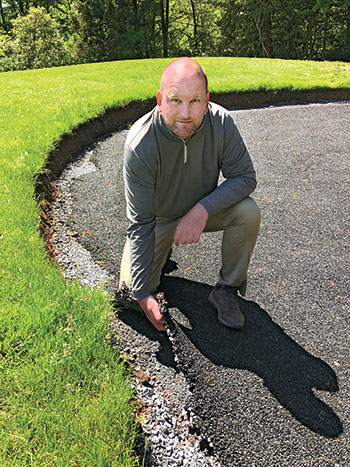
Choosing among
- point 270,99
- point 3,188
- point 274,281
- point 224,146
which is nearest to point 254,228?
point 224,146

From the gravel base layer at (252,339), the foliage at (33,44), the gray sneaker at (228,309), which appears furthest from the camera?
the foliage at (33,44)

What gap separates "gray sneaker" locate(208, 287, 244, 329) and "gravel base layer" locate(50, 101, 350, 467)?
0.06 meters

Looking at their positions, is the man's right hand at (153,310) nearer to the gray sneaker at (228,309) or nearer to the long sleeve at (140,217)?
the long sleeve at (140,217)

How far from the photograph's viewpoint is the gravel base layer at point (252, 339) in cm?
199

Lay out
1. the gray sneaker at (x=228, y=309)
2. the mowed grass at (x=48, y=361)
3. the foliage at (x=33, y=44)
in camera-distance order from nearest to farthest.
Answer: the mowed grass at (x=48, y=361) < the gray sneaker at (x=228, y=309) < the foliage at (x=33, y=44)

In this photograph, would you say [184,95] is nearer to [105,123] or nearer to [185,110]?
[185,110]

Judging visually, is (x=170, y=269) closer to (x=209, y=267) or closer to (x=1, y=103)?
(x=209, y=267)

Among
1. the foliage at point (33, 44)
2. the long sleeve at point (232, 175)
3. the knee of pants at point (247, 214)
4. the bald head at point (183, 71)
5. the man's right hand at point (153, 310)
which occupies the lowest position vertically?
the foliage at point (33, 44)

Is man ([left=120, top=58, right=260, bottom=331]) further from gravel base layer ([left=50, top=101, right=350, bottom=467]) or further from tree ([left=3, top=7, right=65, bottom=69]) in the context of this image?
tree ([left=3, top=7, right=65, bottom=69])

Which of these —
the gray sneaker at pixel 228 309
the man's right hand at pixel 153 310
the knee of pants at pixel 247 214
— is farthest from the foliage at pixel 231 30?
the man's right hand at pixel 153 310

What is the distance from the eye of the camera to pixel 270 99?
8.95m

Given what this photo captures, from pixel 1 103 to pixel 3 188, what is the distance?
420cm

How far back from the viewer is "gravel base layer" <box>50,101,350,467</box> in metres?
1.99

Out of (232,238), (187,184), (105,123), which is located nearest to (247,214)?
(232,238)
